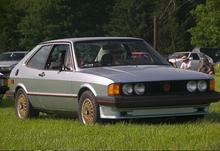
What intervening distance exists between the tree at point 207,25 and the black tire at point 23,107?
54.9m

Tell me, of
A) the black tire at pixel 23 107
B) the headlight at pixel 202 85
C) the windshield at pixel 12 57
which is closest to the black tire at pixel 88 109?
the headlight at pixel 202 85

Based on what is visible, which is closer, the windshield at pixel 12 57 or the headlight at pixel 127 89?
the headlight at pixel 127 89

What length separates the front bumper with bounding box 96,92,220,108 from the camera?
1014 centimetres

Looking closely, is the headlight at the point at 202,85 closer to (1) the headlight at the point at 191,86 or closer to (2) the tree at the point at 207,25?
(1) the headlight at the point at 191,86

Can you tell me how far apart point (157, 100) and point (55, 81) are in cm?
216

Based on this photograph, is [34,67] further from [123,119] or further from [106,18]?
[106,18]

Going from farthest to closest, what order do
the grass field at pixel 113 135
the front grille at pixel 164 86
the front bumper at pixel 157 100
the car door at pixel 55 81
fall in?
the car door at pixel 55 81 → the front grille at pixel 164 86 → the front bumper at pixel 157 100 → the grass field at pixel 113 135

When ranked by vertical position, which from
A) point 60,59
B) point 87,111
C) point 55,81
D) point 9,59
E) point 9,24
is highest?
point 60,59

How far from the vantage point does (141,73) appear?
10.5 metres

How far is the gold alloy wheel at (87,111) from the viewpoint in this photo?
10.7m

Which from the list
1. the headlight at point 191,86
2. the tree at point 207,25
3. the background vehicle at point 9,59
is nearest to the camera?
the headlight at point 191,86

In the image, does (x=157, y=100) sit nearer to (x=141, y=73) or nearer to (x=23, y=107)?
(x=141, y=73)

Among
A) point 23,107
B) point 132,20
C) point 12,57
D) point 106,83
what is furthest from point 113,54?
point 132,20

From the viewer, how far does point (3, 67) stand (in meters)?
30.9
